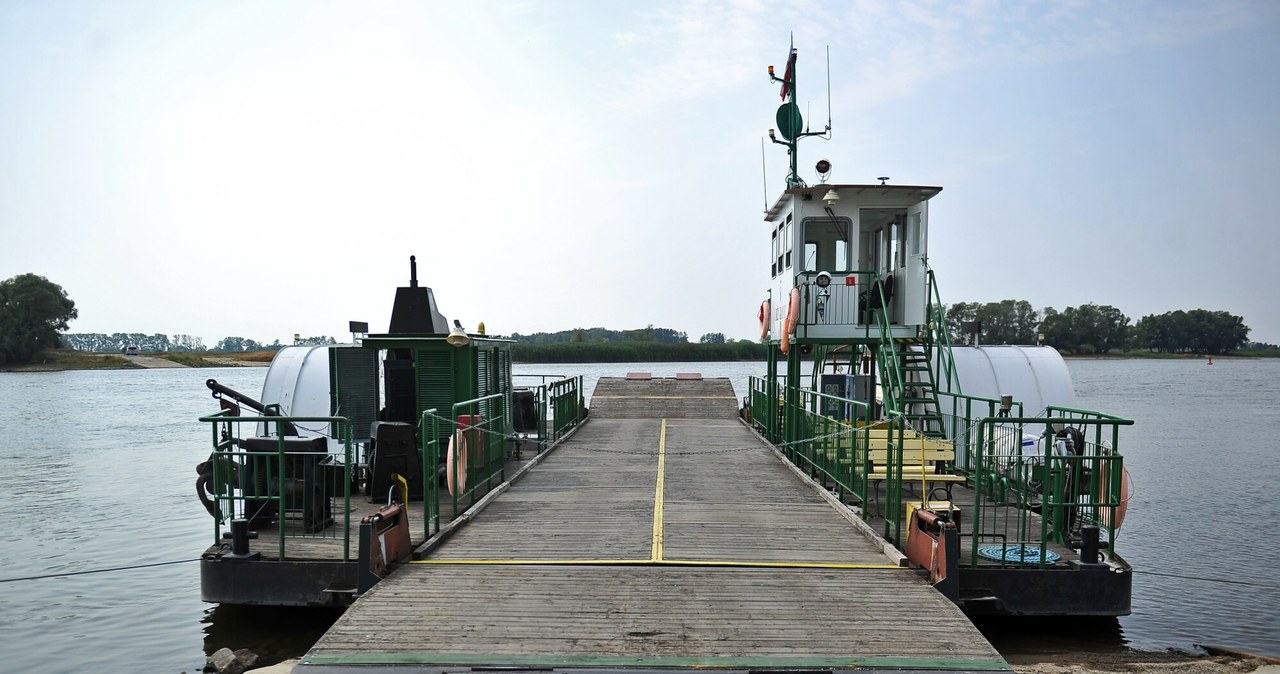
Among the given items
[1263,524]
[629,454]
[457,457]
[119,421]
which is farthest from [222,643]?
[119,421]

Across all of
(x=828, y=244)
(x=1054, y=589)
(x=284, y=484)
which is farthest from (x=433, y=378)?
(x=1054, y=589)

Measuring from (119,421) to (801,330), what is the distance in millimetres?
35066

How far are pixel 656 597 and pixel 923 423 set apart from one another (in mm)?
6555

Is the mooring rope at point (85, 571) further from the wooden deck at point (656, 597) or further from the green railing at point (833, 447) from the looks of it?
the green railing at point (833, 447)

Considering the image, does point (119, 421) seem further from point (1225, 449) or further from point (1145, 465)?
point (1225, 449)

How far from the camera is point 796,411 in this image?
44.7 ft

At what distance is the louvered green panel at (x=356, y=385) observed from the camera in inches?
460

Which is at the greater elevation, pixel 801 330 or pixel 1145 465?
pixel 801 330

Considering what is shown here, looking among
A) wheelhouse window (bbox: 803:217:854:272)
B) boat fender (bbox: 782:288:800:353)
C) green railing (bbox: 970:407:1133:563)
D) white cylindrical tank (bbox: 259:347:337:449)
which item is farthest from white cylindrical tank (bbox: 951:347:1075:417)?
white cylindrical tank (bbox: 259:347:337:449)

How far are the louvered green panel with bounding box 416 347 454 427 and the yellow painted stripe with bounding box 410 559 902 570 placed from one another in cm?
443

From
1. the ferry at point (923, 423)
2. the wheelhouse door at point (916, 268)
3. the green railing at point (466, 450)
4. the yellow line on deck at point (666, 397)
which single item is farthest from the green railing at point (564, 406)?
the wheelhouse door at point (916, 268)

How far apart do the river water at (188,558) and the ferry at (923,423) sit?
1.33 m

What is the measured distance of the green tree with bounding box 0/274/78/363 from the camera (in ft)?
247

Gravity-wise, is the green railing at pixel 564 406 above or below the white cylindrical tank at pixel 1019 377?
below
